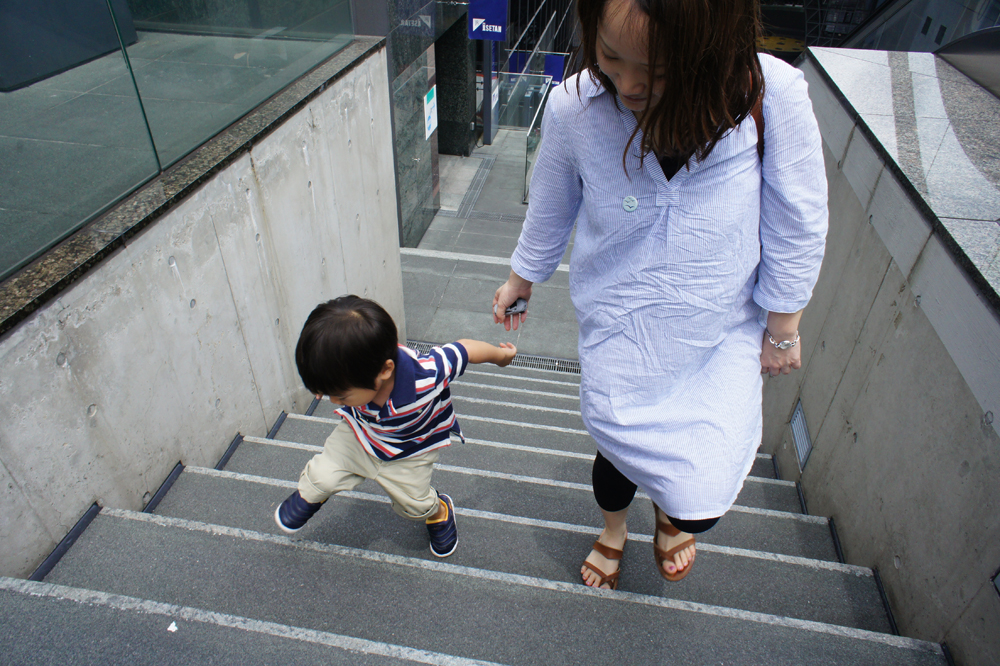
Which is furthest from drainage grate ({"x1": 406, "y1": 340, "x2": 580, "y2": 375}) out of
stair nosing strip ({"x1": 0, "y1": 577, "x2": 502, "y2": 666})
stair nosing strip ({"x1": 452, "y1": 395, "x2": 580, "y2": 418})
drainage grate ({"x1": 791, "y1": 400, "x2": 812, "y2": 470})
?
stair nosing strip ({"x1": 0, "y1": 577, "x2": 502, "y2": 666})

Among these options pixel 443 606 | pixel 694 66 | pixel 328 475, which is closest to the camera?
pixel 694 66

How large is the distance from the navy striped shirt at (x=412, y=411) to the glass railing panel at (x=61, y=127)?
130 centimetres

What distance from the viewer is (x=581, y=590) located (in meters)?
1.92

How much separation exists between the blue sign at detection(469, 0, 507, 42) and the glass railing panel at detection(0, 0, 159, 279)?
9696 millimetres

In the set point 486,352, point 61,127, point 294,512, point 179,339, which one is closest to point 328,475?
point 294,512

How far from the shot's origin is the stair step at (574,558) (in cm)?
221

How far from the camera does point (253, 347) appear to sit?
11.5 ft

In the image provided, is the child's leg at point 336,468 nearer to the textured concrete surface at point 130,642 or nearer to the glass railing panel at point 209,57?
the textured concrete surface at point 130,642

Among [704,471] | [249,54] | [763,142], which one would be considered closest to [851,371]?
[704,471]

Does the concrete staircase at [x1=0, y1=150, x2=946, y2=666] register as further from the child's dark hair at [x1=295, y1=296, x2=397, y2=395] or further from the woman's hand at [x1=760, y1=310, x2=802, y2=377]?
the woman's hand at [x1=760, y1=310, x2=802, y2=377]

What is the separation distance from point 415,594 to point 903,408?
2015 millimetres

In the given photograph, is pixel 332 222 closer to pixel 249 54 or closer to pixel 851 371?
pixel 249 54

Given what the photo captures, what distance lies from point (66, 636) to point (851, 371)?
3247 mm

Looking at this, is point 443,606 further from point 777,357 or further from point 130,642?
point 777,357
